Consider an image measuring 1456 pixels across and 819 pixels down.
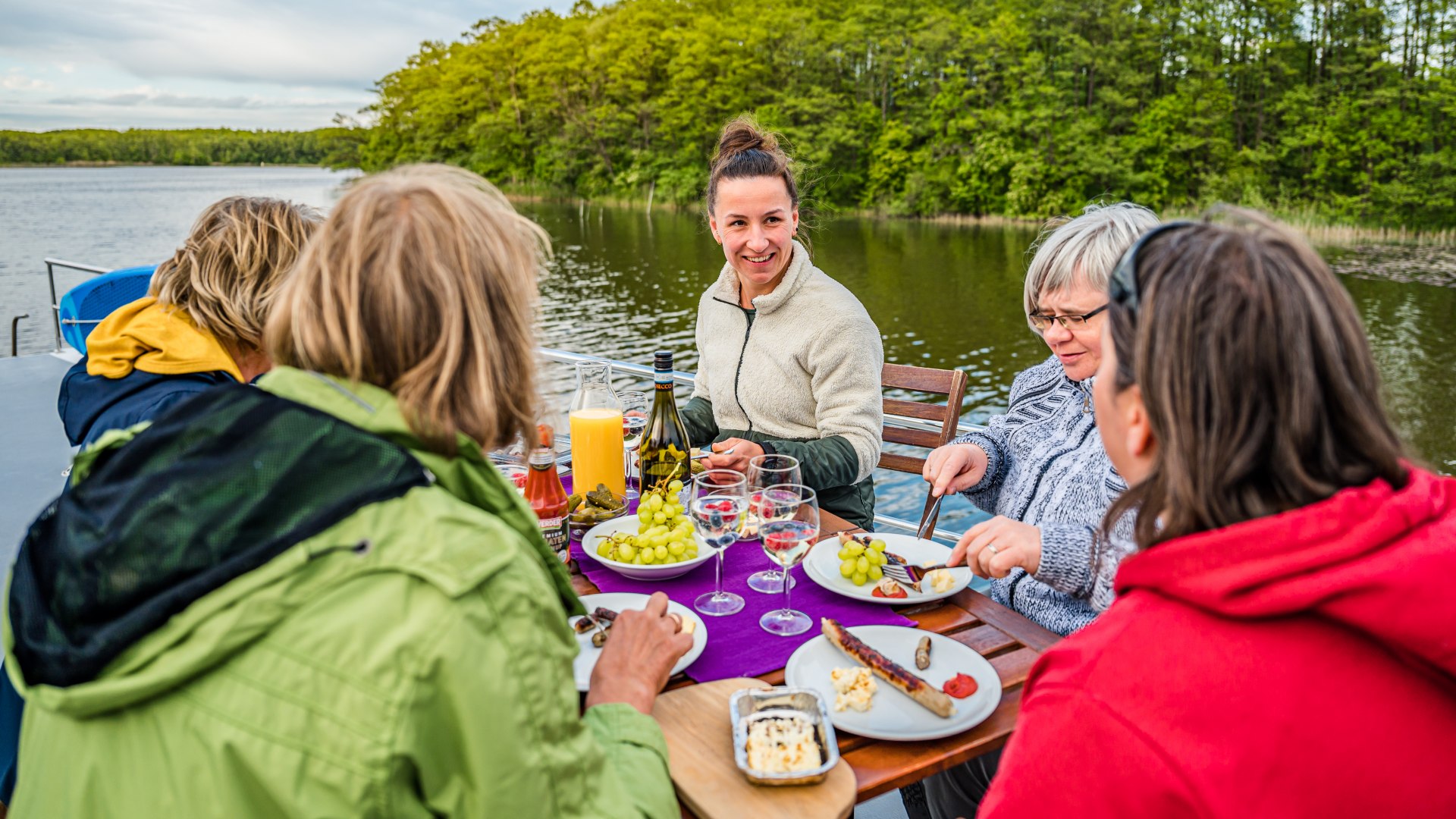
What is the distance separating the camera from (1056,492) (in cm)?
210

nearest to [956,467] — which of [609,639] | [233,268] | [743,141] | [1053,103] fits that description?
[609,639]

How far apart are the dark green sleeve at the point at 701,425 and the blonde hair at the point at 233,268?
1434 millimetres

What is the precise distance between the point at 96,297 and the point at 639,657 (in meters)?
4.72

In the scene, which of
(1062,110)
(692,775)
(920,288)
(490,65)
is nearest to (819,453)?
(692,775)

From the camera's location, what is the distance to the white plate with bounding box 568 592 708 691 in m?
1.47

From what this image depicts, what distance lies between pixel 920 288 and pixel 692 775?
63.9 feet

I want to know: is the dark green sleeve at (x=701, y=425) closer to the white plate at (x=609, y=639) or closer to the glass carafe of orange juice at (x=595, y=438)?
the glass carafe of orange juice at (x=595, y=438)

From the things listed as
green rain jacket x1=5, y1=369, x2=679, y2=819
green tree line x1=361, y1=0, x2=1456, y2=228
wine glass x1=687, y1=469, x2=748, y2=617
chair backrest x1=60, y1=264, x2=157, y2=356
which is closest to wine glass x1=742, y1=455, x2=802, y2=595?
wine glass x1=687, y1=469, x2=748, y2=617

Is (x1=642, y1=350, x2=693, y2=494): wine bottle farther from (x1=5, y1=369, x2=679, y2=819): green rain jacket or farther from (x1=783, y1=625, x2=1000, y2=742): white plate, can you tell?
(x1=5, y1=369, x2=679, y2=819): green rain jacket

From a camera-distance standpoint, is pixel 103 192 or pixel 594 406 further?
pixel 103 192

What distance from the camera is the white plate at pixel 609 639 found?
1470 millimetres

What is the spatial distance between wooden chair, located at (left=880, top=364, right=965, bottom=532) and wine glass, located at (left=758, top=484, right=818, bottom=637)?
1525 millimetres

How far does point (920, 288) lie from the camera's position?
1978 centimetres

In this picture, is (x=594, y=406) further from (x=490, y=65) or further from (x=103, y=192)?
(x=103, y=192)
